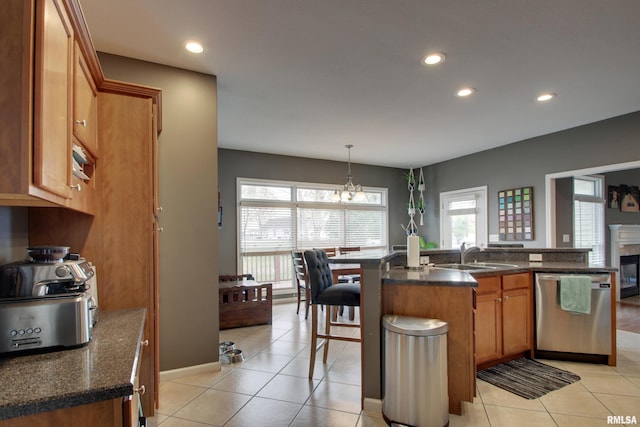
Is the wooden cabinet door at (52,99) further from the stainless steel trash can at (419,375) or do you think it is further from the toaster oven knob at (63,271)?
the stainless steel trash can at (419,375)

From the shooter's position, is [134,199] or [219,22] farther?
[219,22]

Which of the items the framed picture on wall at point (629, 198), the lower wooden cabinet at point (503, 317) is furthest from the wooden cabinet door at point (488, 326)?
the framed picture on wall at point (629, 198)

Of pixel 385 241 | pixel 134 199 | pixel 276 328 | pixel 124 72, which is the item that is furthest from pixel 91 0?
pixel 385 241

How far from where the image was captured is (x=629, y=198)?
6.12 metres

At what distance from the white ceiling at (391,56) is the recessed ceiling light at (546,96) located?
92 mm

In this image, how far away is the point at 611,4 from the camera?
2.13 metres

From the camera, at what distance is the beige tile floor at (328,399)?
2.20 meters

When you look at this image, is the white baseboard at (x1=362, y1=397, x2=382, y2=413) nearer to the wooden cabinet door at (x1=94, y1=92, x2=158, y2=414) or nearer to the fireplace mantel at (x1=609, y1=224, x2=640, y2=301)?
the wooden cabinet door at (x1=94, y1=92, x2=158, y2=414)

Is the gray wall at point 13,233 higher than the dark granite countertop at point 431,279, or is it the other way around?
the gray wall at point 13,233

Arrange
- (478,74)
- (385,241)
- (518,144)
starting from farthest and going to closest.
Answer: (385,241), (518,144), (478,74)

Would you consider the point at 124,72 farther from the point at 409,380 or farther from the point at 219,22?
the point at 409,380

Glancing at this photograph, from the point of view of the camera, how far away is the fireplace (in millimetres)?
5895

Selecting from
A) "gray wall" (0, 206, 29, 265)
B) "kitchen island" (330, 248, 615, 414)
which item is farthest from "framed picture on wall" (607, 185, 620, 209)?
"gray wall" (0, 206, 29, 265)

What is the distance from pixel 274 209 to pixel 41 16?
4.91 meters
